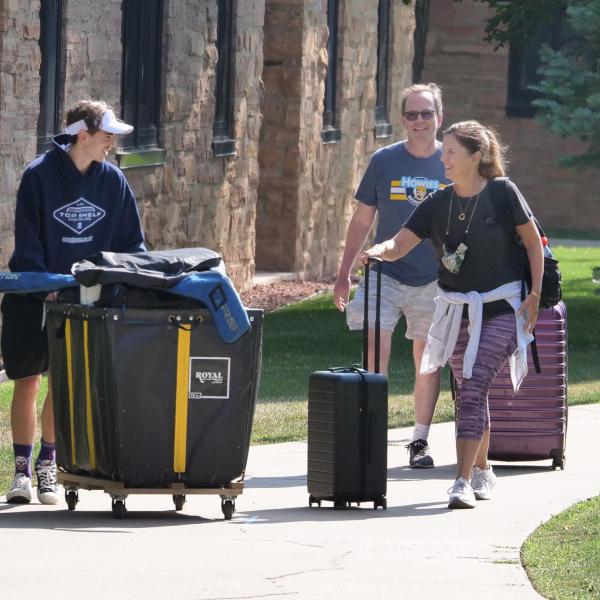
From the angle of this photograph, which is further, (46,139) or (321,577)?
(46,139)

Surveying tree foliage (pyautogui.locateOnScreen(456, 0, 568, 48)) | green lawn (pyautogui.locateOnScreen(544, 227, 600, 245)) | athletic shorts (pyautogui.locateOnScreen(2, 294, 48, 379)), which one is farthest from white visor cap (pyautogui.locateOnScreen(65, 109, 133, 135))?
green lawn (pyautogui.locateOnScreen(544, 227, 600, 245))

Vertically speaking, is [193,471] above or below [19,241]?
below

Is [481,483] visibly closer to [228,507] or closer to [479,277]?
[479,277]

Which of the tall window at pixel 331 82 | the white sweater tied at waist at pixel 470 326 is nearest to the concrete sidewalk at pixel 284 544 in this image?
the white sweater tied at waist at pixel 470 326

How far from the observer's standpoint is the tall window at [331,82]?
20297 millimetres

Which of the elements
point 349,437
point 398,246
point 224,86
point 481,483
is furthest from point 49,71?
point 349,437

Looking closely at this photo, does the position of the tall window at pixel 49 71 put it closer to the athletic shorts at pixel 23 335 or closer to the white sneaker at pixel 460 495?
the athletic shorts at pixel 23 335

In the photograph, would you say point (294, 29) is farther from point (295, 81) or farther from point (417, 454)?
point (417, 454)

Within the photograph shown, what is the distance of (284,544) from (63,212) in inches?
67.9

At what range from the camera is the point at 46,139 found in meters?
13.0

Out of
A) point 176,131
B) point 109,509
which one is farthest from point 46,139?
point 109,509

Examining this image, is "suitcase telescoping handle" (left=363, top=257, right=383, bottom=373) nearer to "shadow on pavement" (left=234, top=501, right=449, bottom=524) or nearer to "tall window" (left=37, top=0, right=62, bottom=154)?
"shadow on pavement" (left=234, top=501, right=449, bottom=524)

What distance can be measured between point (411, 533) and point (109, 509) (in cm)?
131

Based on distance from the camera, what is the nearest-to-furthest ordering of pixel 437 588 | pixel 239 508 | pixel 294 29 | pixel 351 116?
pixel 437 588 < pixel 239 508 < pixel 294 29 < pixel 351 116
